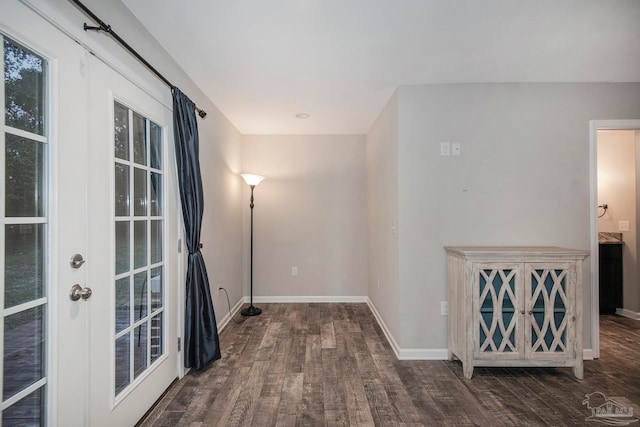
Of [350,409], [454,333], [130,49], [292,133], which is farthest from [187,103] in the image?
[454,333]

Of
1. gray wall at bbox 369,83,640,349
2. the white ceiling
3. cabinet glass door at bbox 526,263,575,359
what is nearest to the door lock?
the white ceiling

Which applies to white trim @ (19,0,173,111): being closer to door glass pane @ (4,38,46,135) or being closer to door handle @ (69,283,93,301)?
door glass pane @ (4,38,46,135)

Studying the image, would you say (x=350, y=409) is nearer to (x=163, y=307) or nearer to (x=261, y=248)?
(x=163, y=307)

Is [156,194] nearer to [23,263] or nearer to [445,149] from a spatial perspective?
[23,263]

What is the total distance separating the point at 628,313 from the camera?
3.72 metres

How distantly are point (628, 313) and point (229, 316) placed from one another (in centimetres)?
478

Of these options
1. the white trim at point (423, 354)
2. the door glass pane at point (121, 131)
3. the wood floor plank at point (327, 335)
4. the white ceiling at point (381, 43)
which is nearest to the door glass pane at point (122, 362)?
the door glass pane at point (121, 131)

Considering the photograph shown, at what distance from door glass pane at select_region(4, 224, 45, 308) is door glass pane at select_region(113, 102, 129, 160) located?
0.63 meters

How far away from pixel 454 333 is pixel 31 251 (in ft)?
9.12

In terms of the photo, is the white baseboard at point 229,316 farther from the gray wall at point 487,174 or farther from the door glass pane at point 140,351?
the gray wall at point 487,174

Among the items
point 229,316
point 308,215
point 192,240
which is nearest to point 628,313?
point 308,215

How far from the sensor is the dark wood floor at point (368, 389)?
6.27 ft

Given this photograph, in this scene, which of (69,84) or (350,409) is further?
(350,409)

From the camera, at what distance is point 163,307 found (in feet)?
7.16
